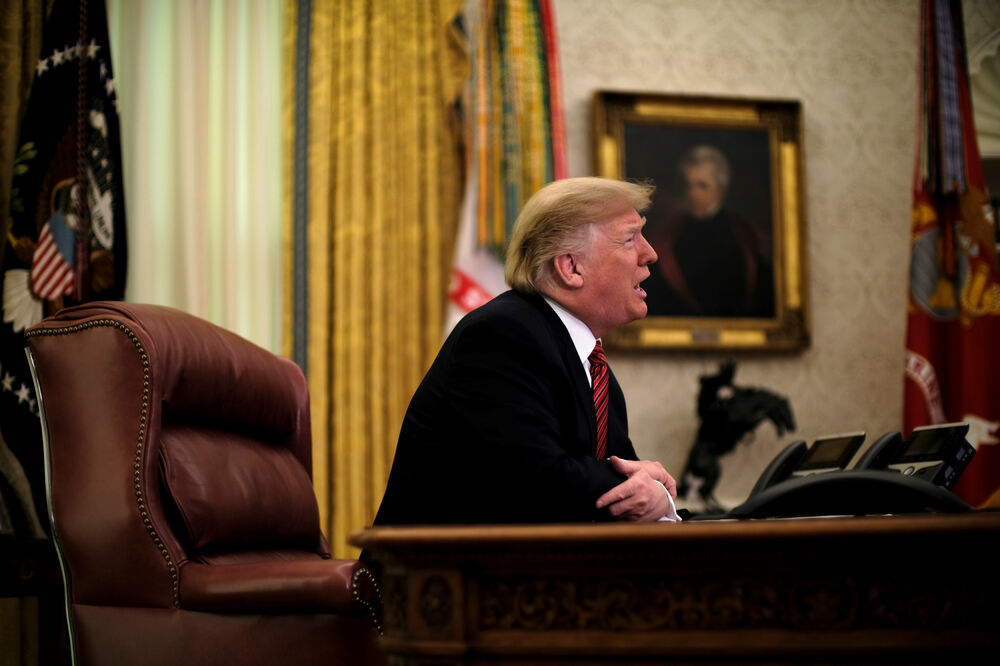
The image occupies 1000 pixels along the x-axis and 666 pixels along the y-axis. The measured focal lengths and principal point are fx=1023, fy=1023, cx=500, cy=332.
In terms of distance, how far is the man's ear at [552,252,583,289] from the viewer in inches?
87.1

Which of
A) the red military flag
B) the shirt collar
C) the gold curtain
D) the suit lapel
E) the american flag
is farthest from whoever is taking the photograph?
the red military flag

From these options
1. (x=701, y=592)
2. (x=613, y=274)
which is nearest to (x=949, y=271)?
(x=613, y=274)

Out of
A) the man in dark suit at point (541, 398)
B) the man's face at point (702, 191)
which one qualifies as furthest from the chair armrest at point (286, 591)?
the man's face at point (702, 191)

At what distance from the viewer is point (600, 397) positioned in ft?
7.08

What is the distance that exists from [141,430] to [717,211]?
11.8ft

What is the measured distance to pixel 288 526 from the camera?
243cm

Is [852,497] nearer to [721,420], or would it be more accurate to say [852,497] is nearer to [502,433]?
[502,433]

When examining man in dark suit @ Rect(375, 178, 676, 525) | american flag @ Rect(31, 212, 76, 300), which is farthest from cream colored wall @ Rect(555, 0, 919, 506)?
man in dark suit @ Rect(375, 178, 676, 525)

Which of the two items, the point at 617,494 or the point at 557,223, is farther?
the point at 557,223

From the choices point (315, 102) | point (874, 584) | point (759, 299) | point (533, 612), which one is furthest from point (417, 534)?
point (759, 299)

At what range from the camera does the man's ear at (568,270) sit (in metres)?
2.21

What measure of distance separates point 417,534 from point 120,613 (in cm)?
112

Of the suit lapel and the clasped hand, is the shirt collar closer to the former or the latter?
the suit lapel

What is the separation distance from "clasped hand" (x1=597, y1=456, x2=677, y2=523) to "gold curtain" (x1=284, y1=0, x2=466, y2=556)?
8.25 feet
